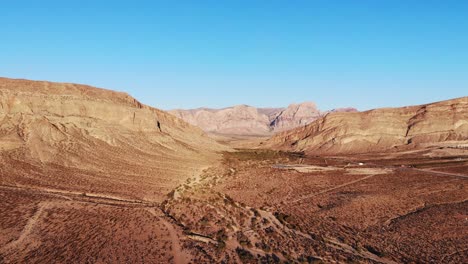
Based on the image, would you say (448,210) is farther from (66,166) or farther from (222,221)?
(66,166)

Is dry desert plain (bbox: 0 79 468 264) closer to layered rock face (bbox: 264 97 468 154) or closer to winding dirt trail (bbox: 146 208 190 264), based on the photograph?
winding dirt trail (bbox: 146 208 190 264)

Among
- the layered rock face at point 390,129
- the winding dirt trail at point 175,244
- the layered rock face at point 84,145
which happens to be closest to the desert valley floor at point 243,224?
the winding dirt trail at point 175,244

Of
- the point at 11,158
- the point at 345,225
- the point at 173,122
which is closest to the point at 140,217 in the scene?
the point at 345,225

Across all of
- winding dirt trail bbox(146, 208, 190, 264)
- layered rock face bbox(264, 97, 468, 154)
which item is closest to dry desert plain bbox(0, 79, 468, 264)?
winding dirt trail bbox(146, 208, 190, 264)

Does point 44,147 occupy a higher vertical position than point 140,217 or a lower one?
higher

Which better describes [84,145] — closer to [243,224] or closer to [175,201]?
[175,201]

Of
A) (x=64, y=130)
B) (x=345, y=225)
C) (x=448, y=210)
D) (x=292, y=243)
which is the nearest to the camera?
(x=292, y=243)
